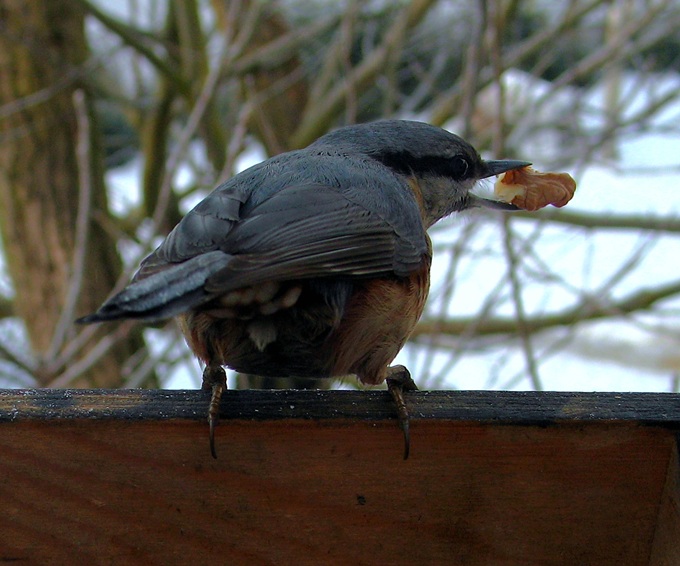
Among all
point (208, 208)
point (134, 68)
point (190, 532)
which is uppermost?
point (134, 68)

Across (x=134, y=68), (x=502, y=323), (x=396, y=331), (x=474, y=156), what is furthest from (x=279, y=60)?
(x=396, y=331)

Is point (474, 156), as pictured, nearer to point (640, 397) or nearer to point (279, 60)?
point (640, 397)

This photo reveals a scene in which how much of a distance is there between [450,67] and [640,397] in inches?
162

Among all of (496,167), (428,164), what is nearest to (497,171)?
(496,167)

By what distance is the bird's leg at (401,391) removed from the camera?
1318 millimetres

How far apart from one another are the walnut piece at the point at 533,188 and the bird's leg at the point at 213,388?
950 mm

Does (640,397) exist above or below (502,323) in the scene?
below

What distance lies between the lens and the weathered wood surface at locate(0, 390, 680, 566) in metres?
1.29

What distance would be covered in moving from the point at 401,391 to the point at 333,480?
207mm

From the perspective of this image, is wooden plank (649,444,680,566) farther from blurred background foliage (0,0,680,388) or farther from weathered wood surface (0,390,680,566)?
blurred background foliage (0,0,680,388)

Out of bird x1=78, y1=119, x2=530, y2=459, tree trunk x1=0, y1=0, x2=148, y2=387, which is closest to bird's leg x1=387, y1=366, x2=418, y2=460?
bird x1=78, y1=119, x2=530, y2=459

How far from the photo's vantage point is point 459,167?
225 cm

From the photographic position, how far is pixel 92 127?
3.75 metres

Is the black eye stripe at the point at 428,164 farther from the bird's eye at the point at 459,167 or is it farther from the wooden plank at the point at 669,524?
the wooden plank at the point at 669,524
